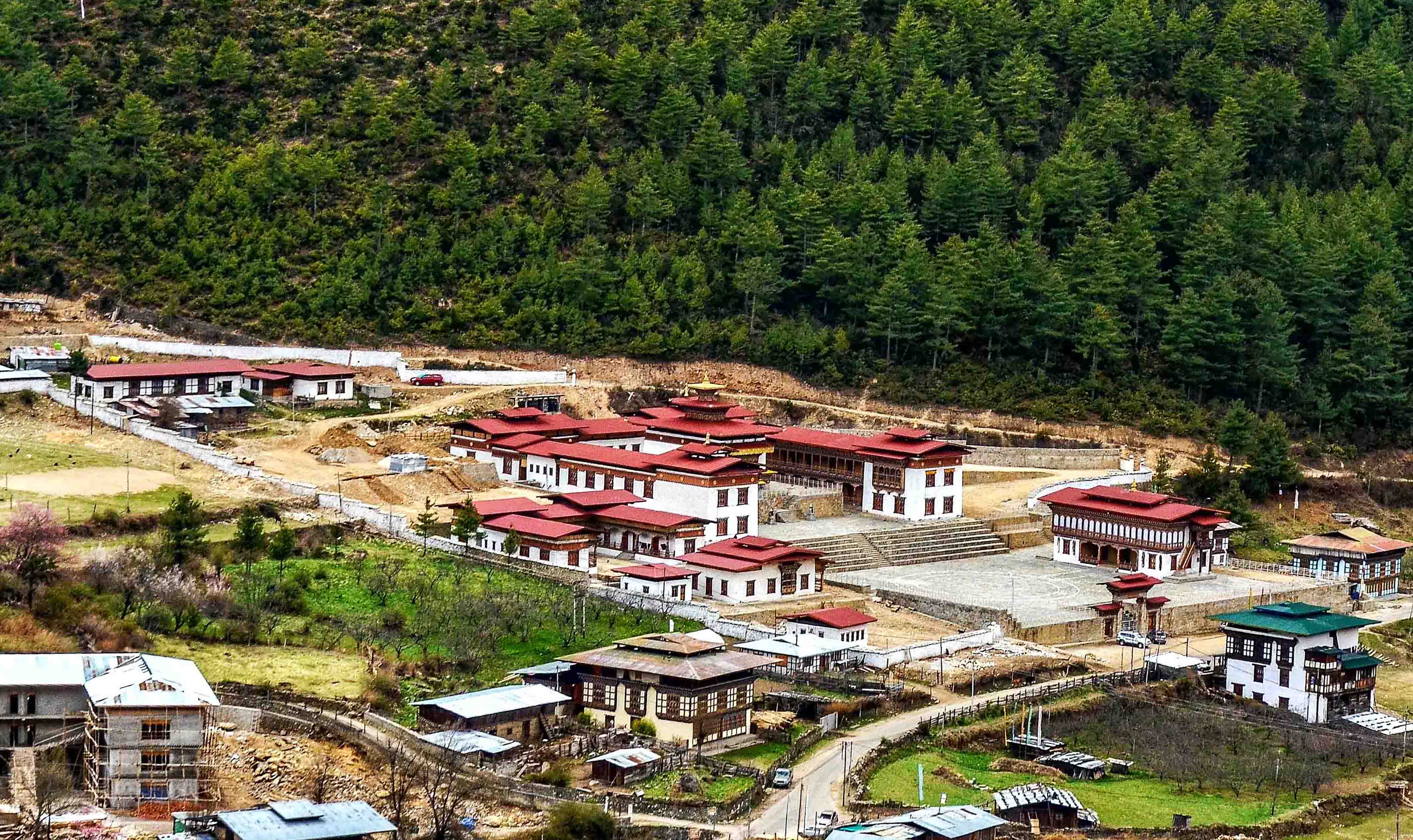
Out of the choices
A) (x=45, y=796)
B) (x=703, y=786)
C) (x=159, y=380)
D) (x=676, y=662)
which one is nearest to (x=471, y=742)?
(x=703, y=786)

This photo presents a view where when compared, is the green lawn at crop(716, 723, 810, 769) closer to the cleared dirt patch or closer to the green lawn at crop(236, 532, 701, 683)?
the green lawn at crop(236, 532, 701, 683)

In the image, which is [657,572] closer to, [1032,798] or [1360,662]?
[1032,798]

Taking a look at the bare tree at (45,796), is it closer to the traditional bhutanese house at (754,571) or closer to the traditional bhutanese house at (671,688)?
the traditional bhutanese house at (671,688)

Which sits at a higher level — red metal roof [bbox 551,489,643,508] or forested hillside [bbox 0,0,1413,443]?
forested hillside [bbox 0,0,1413,443]

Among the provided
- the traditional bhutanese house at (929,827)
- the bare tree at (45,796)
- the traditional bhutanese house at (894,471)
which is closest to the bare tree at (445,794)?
the bare tree at (45,796)

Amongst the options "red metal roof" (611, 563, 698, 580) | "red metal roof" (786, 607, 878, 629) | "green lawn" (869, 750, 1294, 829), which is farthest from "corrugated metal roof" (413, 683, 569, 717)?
"red metal roof" (611, 563, 698, 580)
